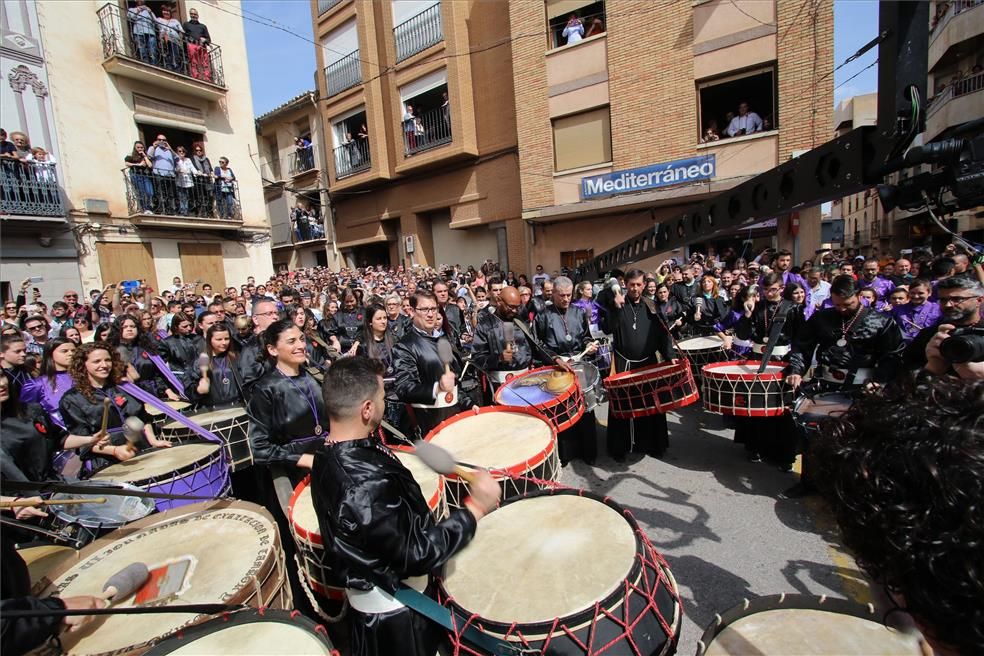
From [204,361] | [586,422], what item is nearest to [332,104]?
[204,361]

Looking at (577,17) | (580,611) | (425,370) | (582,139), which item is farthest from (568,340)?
(577,17)

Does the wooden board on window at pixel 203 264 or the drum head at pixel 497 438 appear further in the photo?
the wooden board on window at pixel 203 264

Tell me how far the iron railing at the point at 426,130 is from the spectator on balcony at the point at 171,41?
7.88m

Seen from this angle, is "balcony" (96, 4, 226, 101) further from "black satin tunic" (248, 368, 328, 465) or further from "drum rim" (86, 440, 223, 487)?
"black satin tunic" (248, 368, 328, 465)

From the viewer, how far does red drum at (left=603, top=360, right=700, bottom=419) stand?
4164 millimetres

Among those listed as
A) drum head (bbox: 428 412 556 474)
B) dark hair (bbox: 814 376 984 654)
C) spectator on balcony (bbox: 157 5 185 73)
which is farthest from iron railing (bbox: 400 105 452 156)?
dark hair (bbox: 814 376 984 654)

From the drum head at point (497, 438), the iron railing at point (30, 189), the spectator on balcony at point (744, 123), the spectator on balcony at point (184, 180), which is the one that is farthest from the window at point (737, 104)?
the iron railing at point (30, 189)

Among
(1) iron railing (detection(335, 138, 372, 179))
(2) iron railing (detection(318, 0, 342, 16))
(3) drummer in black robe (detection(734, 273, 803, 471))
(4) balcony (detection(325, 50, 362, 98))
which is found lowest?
(3) drummer in black robe (detection(734, 273, 803, 471))

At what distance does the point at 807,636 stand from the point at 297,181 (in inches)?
A: 1064

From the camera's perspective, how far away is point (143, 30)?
43.4ft

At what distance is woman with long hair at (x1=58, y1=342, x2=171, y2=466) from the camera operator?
5.33m

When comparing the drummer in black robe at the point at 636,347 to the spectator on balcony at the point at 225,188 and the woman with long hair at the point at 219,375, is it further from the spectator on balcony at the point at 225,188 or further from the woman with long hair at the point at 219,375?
the spectator on balcony at the point at 225,188

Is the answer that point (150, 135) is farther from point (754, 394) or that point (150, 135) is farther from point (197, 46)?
point (754, 394)

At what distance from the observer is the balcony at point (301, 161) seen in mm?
23688
